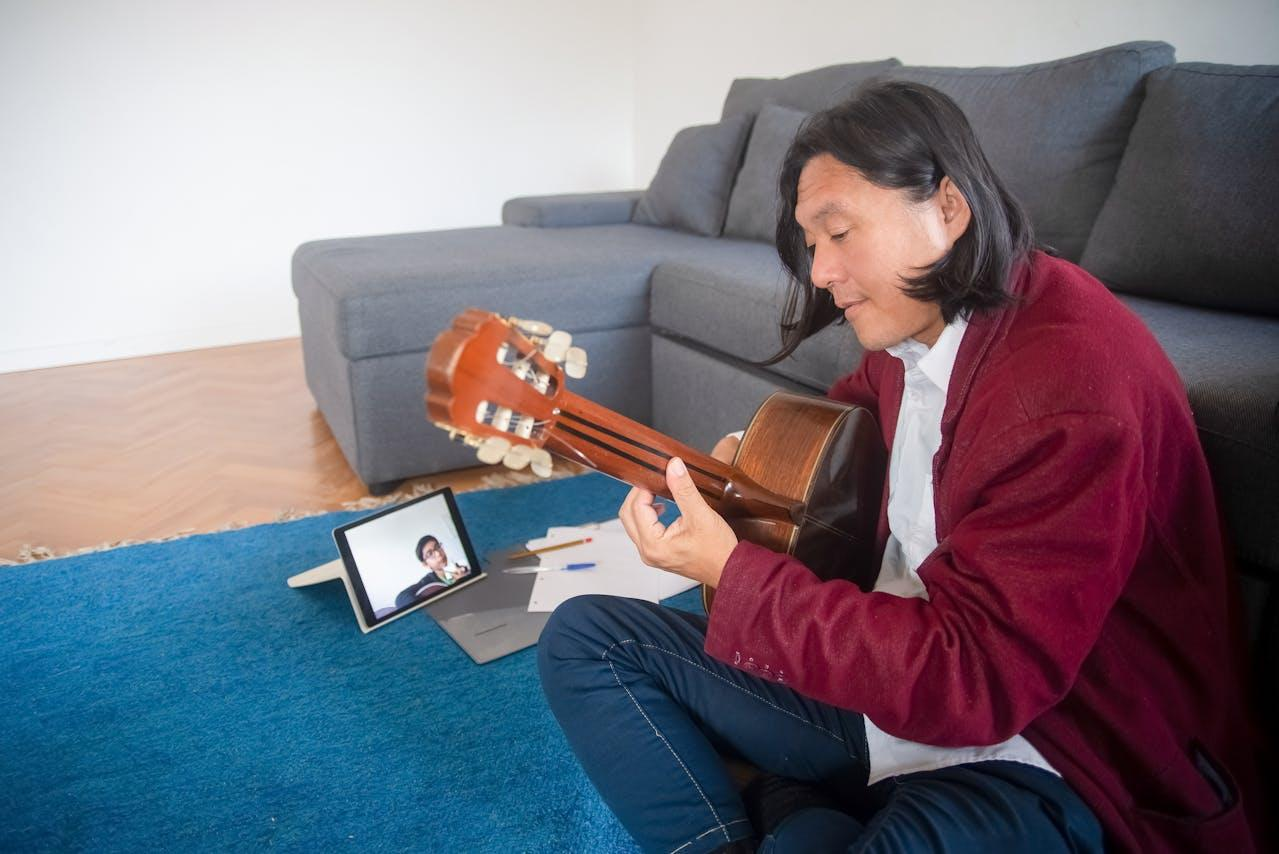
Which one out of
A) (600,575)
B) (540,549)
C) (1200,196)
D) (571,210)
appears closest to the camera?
(1200,196)

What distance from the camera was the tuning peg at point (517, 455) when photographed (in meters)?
0.81

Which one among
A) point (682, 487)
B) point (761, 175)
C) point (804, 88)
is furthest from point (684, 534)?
point (804, 88)

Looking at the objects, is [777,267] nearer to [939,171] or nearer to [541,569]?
[541,569]

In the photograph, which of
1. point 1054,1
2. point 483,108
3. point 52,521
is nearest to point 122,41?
point 483,108

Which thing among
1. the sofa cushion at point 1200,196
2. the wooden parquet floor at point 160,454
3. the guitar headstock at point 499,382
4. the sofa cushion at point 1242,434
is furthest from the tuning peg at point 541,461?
the wooden parquet floor at point 160,454

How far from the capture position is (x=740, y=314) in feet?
6.67

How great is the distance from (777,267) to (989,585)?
155cm

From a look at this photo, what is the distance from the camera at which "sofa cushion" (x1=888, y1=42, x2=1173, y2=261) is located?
6.12 ft

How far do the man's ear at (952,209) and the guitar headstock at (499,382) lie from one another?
15.3 inches

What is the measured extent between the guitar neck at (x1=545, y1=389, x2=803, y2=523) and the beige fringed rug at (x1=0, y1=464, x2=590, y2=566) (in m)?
0.97

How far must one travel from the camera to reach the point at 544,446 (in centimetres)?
89

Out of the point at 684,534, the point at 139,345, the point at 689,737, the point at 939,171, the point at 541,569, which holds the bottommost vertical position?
the point at 139,345

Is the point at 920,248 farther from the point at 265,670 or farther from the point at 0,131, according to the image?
the point at 0,131

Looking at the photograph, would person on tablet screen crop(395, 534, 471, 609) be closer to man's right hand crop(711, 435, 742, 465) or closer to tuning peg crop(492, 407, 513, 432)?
man's right hand crop(711, 435, 742, 465)
